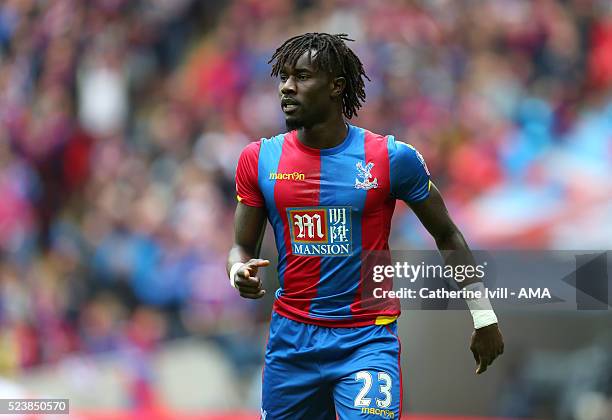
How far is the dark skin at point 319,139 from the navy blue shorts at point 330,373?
0.34 m

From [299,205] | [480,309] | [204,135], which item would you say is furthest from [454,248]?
[204,135]

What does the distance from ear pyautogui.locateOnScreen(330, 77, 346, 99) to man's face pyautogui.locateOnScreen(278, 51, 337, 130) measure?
0.02 m

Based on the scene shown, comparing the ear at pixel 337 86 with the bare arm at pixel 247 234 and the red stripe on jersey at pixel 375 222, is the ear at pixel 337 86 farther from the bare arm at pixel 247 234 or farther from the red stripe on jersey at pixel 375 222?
the bare arm at pixel 247 234

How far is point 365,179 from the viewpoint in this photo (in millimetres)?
4340

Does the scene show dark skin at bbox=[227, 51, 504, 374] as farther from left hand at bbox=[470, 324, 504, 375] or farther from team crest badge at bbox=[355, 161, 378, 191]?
team crest badge at bbox=[355, 161, 378, 191]

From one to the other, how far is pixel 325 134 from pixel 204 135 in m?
5.68

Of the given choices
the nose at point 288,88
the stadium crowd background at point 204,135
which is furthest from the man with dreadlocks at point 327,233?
the stadium crowd background at point 204,135

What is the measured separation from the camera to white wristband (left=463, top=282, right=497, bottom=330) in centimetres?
436

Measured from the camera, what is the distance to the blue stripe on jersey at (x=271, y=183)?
443 cm

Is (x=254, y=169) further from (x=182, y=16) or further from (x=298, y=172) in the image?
(x=182, y=16)

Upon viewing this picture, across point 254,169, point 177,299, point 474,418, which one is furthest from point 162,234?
point 254,169

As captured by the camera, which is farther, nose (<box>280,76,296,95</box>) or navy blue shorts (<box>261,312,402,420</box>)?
nose (<box>280,76,296,95</box>)

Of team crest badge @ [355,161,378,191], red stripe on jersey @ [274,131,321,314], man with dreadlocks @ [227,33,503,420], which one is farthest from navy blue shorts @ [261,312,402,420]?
team crest badge @ [355,161,378,191]

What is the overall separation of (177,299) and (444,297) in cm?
444
